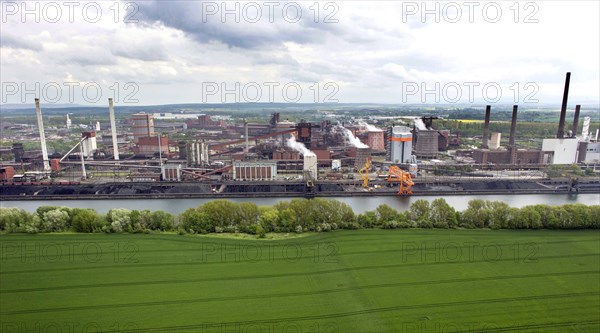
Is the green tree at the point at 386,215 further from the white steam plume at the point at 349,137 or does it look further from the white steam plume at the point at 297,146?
the white steam plume at the point at 349,137

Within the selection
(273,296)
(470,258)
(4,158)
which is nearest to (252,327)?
(273,296)

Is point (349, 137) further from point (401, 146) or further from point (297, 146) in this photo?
point (297, 146)

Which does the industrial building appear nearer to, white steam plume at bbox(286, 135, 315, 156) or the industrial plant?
the industrial plant

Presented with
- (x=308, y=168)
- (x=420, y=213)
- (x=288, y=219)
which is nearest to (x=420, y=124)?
(x=308, y=168)

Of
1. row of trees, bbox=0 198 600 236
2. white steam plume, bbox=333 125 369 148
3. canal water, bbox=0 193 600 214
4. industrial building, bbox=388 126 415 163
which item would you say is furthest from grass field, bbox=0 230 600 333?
white steam plume, bbox=333 125 369 148

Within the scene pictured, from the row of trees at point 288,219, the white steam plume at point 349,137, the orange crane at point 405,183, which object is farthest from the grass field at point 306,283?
the white steam plume at point 349,137
